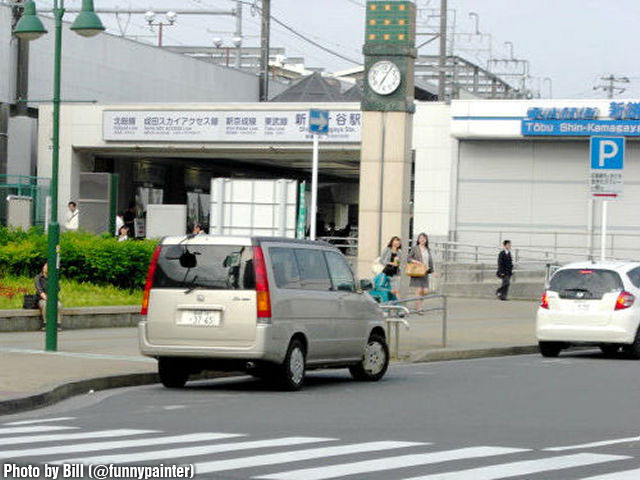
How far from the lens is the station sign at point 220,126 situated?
47.9 m

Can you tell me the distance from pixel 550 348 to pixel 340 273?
8.15 metres

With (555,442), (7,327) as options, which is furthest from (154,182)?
(555,442)

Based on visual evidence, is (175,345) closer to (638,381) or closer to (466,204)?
(638,381)

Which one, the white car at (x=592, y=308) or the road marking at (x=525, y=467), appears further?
the white car at (x=592, y=308)

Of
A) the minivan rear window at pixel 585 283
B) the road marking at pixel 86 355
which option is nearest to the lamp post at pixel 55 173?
the road marking at pixel 86 355

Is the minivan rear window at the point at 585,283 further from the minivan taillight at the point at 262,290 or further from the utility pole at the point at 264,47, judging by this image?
the utility pole at the point at 264,47

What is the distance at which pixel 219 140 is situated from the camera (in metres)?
50.1

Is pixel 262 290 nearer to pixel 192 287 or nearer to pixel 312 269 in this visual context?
pixel 192 287

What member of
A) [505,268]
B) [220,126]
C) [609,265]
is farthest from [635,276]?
[220,126]

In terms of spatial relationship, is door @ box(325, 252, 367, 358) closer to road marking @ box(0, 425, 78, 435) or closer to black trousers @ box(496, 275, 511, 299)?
road marking @ box(0, 425, 78, 435)

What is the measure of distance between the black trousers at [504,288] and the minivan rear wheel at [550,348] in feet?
52.2

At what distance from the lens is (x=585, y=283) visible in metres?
25.6

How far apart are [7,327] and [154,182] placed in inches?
1359

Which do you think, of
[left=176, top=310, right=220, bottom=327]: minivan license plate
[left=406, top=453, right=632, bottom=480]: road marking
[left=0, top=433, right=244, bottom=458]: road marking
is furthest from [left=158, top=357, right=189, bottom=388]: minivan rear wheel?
[left=406, top=453, right=632, bottom=480]: road marking
